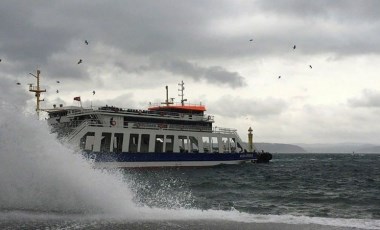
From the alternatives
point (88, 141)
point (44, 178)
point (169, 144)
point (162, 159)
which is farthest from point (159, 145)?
point (44, 178)

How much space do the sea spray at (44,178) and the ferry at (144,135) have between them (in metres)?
23.3

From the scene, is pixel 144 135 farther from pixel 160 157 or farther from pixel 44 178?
pixel 44 178

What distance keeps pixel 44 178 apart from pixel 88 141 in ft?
93.3

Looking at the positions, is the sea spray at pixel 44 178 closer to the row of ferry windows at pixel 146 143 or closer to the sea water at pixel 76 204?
the sea water at pixel 76 204

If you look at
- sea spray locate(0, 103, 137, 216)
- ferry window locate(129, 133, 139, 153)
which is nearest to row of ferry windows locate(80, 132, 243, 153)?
ferry window locate(129, 133, 139, 153)

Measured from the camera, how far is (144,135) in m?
47.3

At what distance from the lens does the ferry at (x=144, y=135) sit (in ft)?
134

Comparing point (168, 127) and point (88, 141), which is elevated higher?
point (168, 127)

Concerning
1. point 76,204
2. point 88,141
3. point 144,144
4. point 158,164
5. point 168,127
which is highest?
point 168,127

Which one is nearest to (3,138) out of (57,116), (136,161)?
(136,161)

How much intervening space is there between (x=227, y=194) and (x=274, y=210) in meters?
5.70

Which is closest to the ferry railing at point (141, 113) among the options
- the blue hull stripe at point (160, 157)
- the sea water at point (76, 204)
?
the blue hull stripe at point (160, 157)

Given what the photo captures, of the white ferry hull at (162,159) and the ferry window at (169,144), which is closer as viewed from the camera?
the white ferry hull at (162,159)

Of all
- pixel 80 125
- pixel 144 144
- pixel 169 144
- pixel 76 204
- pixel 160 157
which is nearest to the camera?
pixel 76 204
